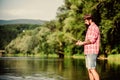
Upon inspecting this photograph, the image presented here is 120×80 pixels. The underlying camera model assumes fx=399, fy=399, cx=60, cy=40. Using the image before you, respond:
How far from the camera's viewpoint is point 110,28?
40.9m

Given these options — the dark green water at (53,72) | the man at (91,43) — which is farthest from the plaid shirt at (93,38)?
the dark green water at (53,72)

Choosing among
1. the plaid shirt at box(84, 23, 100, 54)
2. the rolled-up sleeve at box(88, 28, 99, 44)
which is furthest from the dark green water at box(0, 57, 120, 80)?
the rolled-up sleeve at box(88, 28, 99, 44)

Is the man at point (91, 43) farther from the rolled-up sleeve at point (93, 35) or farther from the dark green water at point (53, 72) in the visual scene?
the dark green water at point (53, 72)

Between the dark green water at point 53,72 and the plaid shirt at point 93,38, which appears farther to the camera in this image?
the dark green water at point 53,72

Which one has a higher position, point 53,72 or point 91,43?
point 91,43

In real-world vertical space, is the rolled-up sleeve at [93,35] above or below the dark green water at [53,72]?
above

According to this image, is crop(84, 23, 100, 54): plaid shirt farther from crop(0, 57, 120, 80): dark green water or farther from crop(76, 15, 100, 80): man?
crop(0, 57, 120, 80): dark green water

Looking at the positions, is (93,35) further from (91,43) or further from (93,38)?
(91,43)

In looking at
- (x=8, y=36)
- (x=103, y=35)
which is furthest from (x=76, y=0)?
(x=8, y=36)

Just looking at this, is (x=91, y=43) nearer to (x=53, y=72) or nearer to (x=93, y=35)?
(x=93, y=35)

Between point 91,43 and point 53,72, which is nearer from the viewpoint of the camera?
point 91,43

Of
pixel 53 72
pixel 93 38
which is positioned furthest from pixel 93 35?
pixel 53 72

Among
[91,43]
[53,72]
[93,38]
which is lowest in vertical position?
[53,72]

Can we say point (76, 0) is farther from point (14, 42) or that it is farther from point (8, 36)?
point (8, 36)
